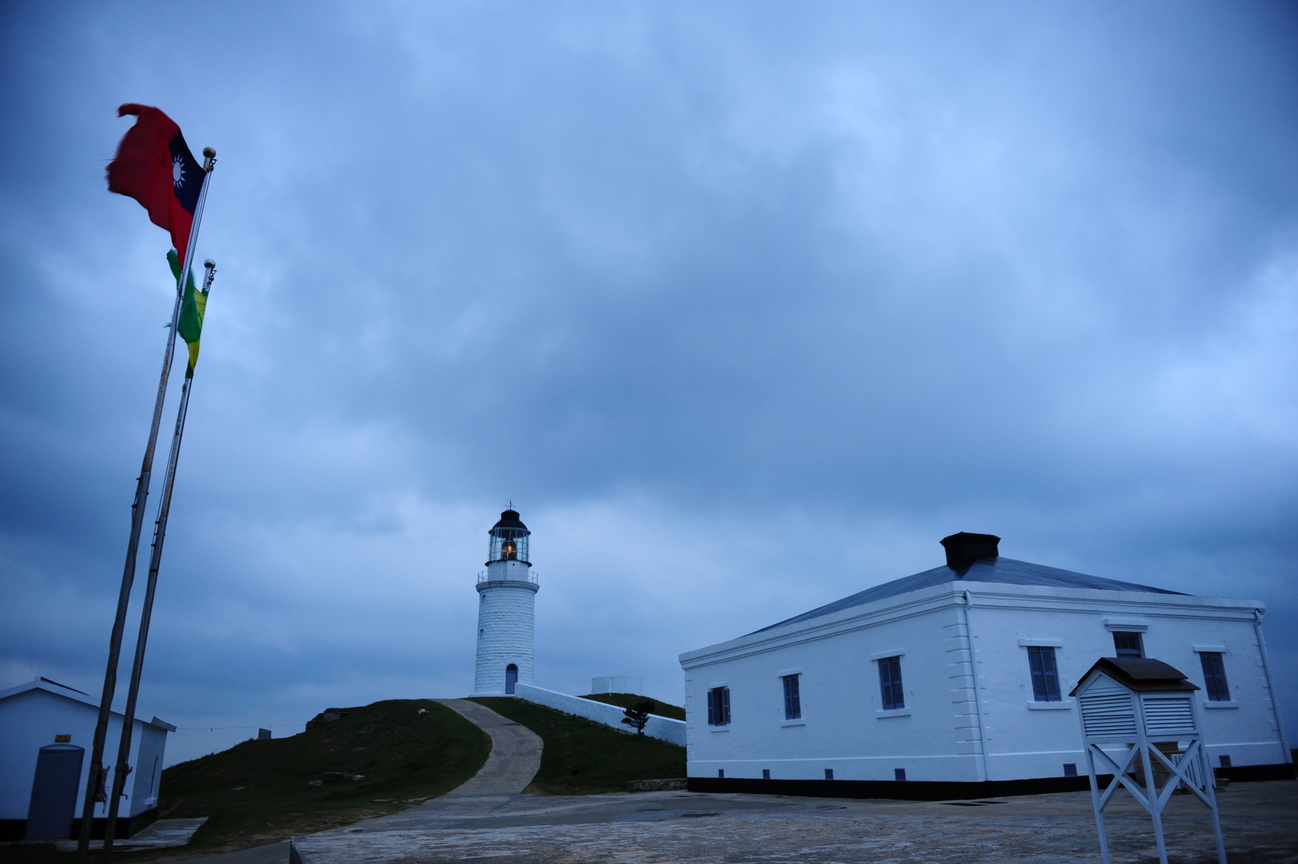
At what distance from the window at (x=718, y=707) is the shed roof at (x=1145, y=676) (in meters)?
18.7

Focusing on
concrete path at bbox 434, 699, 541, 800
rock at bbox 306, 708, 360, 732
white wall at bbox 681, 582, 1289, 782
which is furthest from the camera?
rock at bbox 306, 708, 360, 732

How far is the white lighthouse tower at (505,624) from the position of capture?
51.6m

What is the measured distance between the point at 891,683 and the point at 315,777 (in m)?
24.3

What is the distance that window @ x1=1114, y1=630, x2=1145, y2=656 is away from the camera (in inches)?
706

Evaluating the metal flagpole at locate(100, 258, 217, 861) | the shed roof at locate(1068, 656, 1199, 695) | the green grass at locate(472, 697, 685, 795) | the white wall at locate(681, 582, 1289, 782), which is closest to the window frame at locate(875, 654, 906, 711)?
the white wall at locate(681, 582, 1289, 782)

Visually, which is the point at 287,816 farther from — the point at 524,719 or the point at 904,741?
the point at 524,719

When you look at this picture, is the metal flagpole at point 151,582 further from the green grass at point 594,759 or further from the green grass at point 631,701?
the green grass at point 631,701

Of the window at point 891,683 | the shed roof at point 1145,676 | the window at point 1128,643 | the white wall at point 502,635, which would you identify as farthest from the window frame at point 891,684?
the white wall at point 502,635

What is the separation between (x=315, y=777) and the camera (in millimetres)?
31344

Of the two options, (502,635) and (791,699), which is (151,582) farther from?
(502,635)

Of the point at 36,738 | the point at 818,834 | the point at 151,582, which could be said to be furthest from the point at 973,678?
the point at 36,738

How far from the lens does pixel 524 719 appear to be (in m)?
42.2

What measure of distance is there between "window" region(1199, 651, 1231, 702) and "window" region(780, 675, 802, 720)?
9455 mm

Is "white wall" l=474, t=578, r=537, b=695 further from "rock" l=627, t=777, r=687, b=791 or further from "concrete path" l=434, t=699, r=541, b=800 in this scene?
"rock" l=627, t=777, r=687, b=791
